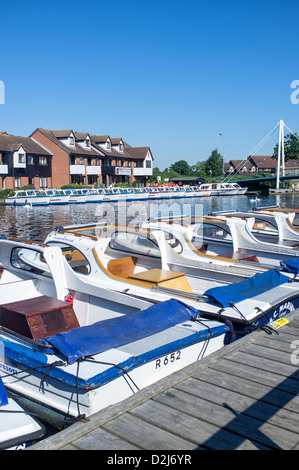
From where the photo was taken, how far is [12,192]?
174 ft

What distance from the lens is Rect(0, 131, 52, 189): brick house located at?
186ft

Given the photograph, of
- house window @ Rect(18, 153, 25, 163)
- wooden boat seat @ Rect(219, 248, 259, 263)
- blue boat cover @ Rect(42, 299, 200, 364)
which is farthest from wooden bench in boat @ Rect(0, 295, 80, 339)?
house window @ Rect(18, 153, 25, 163)

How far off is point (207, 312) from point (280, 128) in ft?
253

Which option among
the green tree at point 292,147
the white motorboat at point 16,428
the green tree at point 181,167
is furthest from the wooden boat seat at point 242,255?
the green tree at point 181,167

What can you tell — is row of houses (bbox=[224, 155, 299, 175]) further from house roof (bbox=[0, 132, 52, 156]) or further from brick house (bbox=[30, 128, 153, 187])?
house roof (bbox=[0, 132, 52, 156])

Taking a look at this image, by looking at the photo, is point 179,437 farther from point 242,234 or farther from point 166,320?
point 242,234

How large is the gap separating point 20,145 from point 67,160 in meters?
9.55

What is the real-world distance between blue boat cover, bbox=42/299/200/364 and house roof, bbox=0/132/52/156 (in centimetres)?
5342

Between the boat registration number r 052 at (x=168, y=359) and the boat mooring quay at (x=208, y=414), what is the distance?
27.5 inches

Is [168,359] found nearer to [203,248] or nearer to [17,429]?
[17,429]

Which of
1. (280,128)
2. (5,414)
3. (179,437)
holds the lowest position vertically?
(5,414)

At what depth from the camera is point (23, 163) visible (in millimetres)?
58312

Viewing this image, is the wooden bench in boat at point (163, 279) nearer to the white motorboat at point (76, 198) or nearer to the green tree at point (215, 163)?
the white motorboat at point (76, 198)

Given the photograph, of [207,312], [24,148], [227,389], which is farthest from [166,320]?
[24,148]
